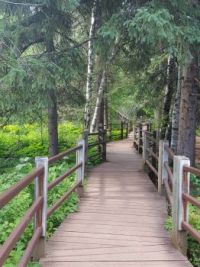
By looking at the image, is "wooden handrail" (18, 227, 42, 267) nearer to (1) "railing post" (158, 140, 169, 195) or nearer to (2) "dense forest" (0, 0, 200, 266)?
(2) "dense forest" (0, 0, 200, 266)

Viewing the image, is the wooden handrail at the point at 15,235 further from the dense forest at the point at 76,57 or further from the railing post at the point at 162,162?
the railing post at the point at 162,162

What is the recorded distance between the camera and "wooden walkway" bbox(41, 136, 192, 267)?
470 cm

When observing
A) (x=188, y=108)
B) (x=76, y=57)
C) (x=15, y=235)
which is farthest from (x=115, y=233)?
(x=76, y=57)

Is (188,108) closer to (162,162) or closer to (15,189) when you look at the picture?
(162,162)

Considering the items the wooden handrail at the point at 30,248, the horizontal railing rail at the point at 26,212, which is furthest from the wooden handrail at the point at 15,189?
the wooden handrail at the point at 30,248

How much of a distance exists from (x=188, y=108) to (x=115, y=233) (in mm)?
4573

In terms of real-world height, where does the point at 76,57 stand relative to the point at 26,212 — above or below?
above

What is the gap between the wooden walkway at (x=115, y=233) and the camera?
470 cm

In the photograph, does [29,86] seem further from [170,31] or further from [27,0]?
[170,31]

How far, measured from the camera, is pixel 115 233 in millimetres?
5703

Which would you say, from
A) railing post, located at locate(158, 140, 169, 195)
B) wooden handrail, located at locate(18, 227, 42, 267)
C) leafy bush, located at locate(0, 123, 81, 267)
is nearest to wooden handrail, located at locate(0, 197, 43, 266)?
wooden handrail, located at locate(18, 227, 42, 267)

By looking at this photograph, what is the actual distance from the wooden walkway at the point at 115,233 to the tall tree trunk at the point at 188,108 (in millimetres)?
1414

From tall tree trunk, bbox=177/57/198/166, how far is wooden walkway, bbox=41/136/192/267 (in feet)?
4.64

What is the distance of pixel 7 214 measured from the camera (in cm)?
616
